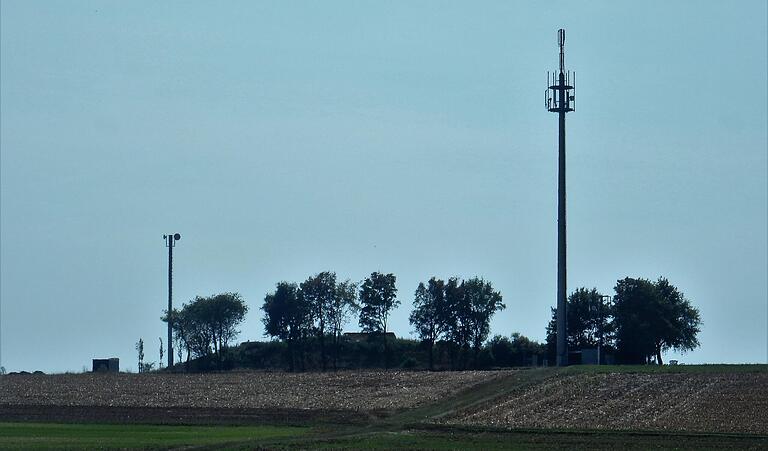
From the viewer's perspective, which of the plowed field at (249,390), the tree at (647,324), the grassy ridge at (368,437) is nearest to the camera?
the grassy ridge at (368,437)

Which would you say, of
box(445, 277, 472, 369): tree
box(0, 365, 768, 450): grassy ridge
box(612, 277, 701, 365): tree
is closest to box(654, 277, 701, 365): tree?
box(612, 277, 701, 365): tree

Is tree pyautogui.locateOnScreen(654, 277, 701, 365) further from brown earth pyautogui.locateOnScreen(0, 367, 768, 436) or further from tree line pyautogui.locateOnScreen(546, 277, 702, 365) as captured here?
brown earth pyautogui.locateOnScreen(0, 367, 768, 436)

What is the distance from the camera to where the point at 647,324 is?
114m

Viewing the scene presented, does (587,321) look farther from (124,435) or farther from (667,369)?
(124,435)

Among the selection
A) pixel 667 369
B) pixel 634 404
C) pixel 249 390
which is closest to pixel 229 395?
pixel 249 390

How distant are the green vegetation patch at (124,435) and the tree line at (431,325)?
48555mm

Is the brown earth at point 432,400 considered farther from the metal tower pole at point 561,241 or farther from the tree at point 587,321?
the tree at point 587,321

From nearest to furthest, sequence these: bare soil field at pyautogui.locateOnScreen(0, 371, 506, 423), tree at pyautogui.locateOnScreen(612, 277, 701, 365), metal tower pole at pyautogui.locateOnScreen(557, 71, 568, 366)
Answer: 1. bare soil field at pyautogui.locateOnScreen(0, 371, 506, 423)
2. metal tower pole at pyautogui.locateOnScreen(557, 71, 568, 366)
3. tree at pyautogui.locateOnScreen(612, 277, 701, 365)

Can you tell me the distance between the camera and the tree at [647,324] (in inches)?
4461

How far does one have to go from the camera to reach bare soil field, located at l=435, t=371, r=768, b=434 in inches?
2539

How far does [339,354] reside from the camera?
123 metres

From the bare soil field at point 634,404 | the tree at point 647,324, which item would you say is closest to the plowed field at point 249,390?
the bare soil field at point 634,404

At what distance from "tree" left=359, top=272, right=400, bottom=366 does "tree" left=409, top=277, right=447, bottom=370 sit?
3172 millimetres

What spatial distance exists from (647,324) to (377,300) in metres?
25.7
